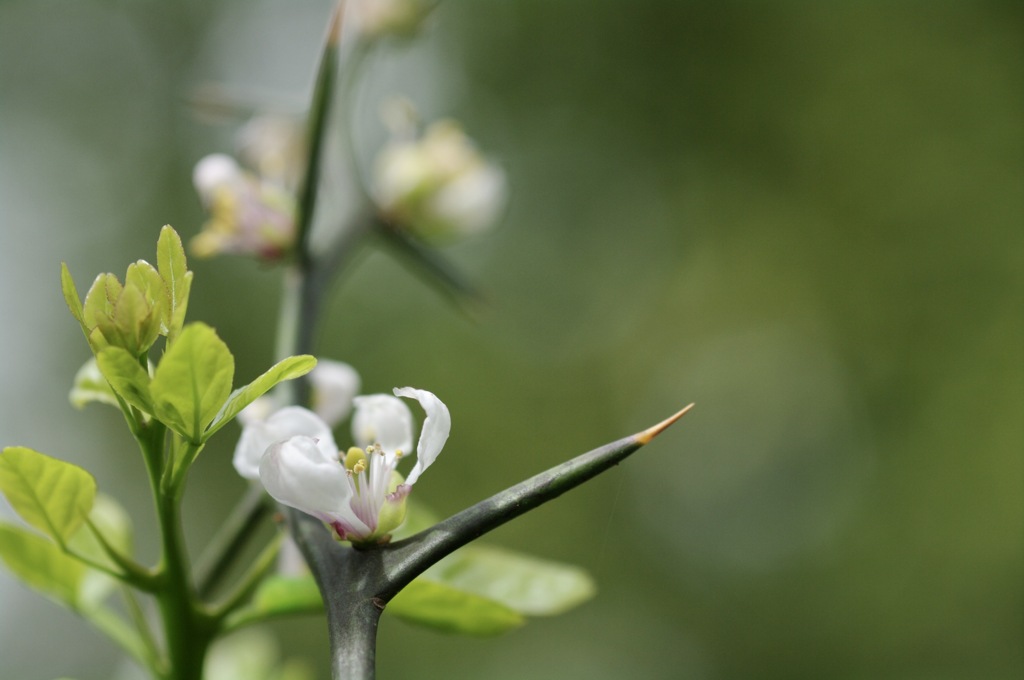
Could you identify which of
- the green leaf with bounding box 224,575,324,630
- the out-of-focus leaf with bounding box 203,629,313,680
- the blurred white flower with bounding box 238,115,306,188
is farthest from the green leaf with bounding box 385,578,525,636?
the blurred white flower with bounding box 238,115,306,188

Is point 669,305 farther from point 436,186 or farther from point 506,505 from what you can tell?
point 506,505

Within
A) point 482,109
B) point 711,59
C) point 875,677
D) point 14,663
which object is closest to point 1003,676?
point 875,677

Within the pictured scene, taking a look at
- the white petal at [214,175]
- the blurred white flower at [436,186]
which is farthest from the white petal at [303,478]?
the blurred white flower at [436,186]

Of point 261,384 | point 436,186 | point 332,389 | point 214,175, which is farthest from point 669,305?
point 261,384

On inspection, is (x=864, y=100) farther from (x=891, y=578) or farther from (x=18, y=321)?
(x=18, y=321)

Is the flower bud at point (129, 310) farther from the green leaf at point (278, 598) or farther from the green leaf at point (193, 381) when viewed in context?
the green leaf at point (278, 598)

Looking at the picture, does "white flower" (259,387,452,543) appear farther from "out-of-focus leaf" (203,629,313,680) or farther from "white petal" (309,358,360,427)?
"out-of-focus leaf" (203,629,313,680)
